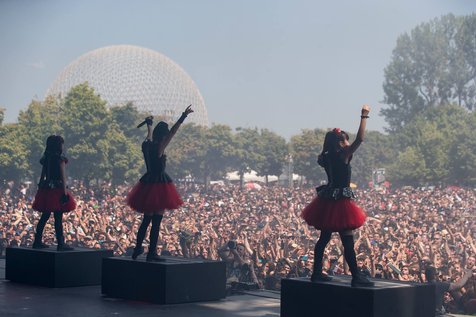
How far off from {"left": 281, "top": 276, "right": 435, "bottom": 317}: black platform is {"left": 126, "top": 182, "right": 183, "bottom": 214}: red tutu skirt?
218cm

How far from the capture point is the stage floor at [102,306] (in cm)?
853

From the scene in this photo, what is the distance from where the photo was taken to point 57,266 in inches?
419

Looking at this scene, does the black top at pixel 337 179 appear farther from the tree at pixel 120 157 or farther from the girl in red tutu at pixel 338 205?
the tree at pixel 120 157

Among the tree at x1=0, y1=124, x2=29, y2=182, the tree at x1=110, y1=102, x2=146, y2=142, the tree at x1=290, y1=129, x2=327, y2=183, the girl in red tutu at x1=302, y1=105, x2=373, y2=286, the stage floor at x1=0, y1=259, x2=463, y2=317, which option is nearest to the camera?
the girl in red tutu at x1=302, y1=105, x2=373, y2=286

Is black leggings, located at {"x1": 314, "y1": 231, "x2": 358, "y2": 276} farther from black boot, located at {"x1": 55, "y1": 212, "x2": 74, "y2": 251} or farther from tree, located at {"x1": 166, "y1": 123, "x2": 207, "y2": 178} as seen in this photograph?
tree, located at {"x1": 166, "y1": 123, "x2": 207, "y2": 178}

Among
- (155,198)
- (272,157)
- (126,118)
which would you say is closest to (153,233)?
(155,198)

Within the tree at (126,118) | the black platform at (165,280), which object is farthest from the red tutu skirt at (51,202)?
the tree at (126,118)

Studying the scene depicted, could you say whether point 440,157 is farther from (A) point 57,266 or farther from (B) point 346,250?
(B) point 346,250

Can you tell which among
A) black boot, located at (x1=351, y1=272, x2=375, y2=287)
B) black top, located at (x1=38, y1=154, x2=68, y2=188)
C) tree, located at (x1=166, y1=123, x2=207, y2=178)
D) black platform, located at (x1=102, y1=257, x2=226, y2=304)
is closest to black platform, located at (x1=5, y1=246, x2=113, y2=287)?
black top, located at (x1=38, y1=154, x2=68, y2=188)

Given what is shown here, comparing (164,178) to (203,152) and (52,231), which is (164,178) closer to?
(52,231)

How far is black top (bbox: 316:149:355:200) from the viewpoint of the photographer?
7.85 metres

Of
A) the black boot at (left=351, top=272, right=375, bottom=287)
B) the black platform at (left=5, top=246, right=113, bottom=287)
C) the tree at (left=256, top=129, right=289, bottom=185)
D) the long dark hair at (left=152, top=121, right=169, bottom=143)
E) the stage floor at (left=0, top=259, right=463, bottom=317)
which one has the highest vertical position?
the tree at (left=256, top=129, right=289, bottom=185)

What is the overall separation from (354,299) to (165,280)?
2.60 meters

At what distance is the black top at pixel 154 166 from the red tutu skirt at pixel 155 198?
6 centimetres
